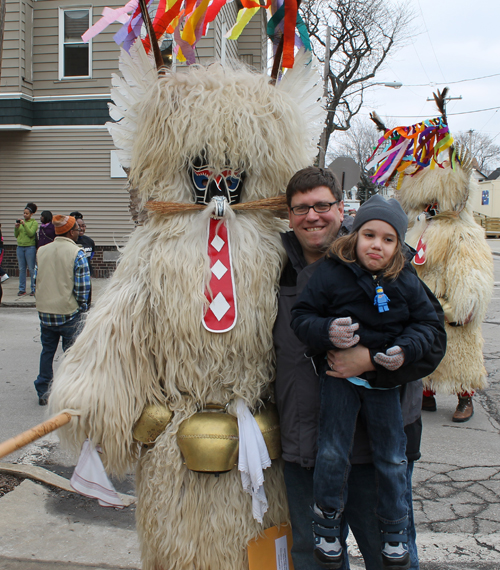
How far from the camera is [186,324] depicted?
6.03 feet

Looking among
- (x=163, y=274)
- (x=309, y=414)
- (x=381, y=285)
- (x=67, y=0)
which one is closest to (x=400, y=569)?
(x=309, y=414)

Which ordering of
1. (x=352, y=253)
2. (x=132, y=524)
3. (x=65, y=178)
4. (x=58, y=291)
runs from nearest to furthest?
(x=352, y=253) → (x=132, y=524) → (x=58, y=291) → (x=65, y=178)

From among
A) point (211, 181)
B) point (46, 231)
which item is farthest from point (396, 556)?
point (46, 231)

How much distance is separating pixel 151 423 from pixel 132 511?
61.9 inches

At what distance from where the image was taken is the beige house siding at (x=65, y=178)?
12.2 meters

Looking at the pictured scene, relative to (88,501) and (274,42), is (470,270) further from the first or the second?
(88,501)

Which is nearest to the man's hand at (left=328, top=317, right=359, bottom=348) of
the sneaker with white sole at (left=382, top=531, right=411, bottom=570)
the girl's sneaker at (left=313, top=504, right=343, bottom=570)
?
the girl's sneaker at (left=313, top=504, right=343, bottom=570)

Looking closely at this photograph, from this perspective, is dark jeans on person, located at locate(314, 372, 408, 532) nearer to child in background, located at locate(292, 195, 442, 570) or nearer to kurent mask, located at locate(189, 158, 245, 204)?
child in background, located at locate(292, 195, 442, 570)

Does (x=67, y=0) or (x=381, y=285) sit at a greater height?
(x=67, y=0)

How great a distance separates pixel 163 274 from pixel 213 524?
2.94 ft

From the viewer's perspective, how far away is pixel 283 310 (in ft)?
6.26

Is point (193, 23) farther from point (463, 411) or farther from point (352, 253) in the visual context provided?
point (463, 411)

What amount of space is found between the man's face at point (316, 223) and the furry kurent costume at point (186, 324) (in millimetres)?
120

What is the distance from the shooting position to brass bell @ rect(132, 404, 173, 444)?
1868 mm
